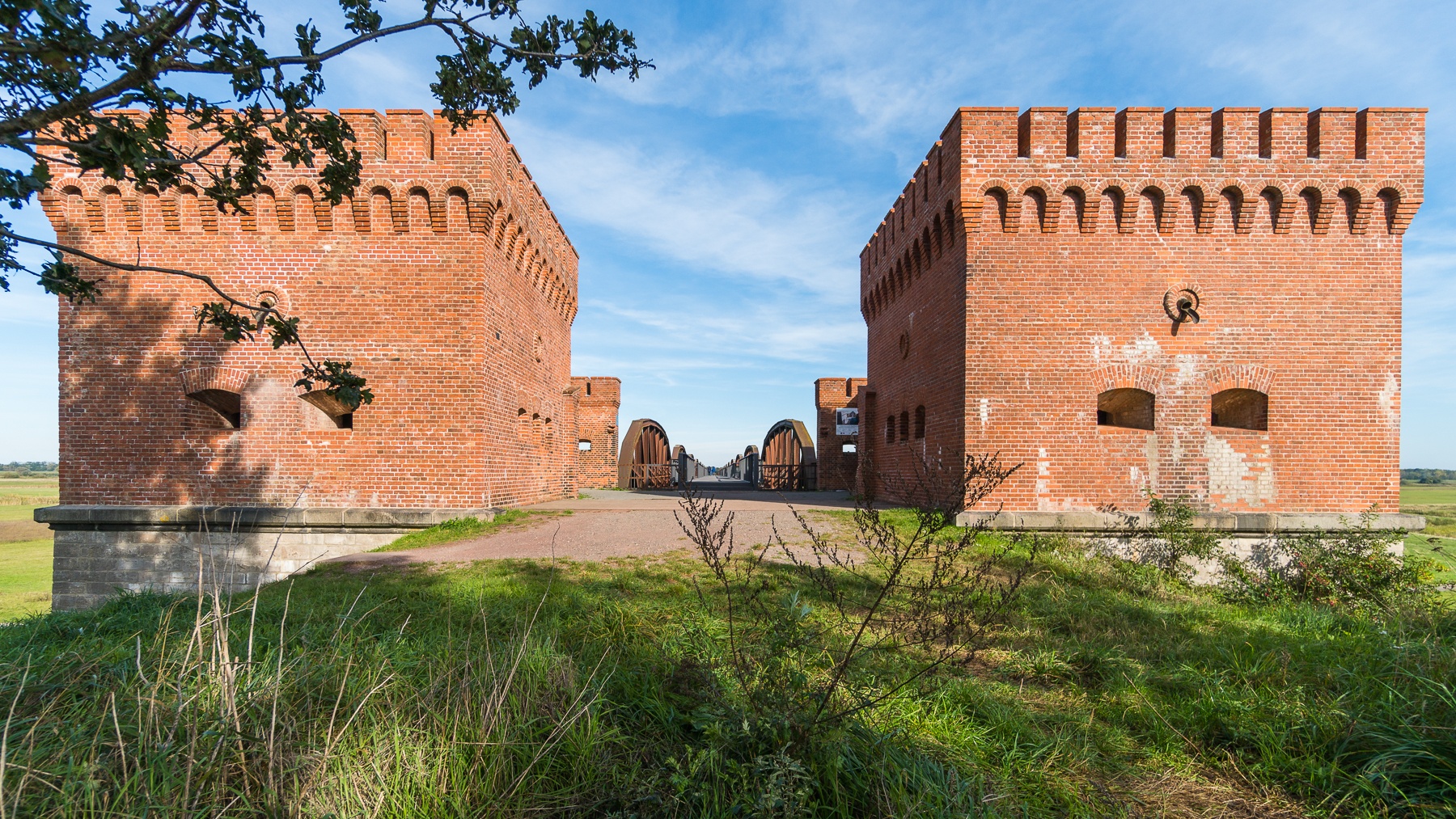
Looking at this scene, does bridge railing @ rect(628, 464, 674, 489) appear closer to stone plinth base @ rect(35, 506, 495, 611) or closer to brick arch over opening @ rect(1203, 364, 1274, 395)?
stone plinth base @ rect(35, 506, 495, 611)

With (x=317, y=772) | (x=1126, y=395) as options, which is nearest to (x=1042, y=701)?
(x=317, y=772)

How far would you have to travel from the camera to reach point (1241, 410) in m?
10.2

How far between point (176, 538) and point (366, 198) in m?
6.50

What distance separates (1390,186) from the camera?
9.61 metres

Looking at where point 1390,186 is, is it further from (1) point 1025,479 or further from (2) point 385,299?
(2) point 385,299

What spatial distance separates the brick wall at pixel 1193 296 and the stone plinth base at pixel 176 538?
374 inches

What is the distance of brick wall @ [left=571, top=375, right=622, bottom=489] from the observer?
1011 inches

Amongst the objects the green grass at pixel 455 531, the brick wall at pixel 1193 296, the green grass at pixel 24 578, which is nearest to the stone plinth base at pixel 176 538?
the green grass at pixel 455 531

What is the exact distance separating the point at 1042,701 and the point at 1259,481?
8.79 m

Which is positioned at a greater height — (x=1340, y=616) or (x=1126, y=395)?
(x=1126, y=395)

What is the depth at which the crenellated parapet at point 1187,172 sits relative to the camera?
9656 mm

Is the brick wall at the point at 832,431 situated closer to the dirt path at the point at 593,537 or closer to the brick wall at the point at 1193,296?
the dirt path at the point at 593,537

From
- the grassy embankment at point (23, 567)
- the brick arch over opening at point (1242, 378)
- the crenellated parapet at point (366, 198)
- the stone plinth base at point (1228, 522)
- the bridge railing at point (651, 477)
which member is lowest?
the grassy embankment at point (23, 567)

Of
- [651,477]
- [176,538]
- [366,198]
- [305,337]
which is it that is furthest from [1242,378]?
[651,477]
